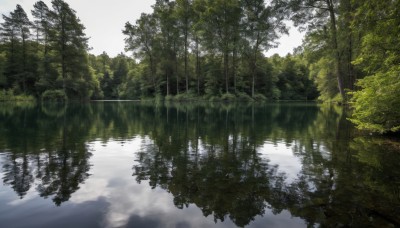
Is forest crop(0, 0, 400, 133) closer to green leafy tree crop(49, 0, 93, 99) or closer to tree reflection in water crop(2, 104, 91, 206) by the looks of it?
Answer: green leafy tree crop(49, 0, 93, 99)

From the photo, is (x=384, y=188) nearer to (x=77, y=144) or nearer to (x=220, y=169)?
(x=220, y=169)

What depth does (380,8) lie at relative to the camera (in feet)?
31.1

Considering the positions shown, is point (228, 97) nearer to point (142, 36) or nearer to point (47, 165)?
point (142, 36)

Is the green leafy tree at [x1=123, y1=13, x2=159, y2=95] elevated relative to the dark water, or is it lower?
elevated

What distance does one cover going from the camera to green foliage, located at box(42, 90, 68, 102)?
5112 centimetres

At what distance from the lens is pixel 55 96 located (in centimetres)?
5162

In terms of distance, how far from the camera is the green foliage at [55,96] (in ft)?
168

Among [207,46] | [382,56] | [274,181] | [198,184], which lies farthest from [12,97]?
[382,56]

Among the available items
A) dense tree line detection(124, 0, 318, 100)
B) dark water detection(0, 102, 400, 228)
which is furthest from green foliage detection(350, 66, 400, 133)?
dense tree line detection(124, 0, 318, 100)

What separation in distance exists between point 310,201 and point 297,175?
6.11 feet

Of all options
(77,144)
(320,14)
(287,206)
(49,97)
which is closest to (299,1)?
(320,14)

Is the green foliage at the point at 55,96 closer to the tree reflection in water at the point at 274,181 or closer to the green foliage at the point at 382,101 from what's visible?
the tree reflection in water at the point at 274,181

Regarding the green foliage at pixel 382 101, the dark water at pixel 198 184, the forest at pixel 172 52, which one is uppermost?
the forest at pixel 172 52

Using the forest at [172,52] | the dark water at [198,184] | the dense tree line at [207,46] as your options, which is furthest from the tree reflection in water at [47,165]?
the dense tree line at [207,46]
